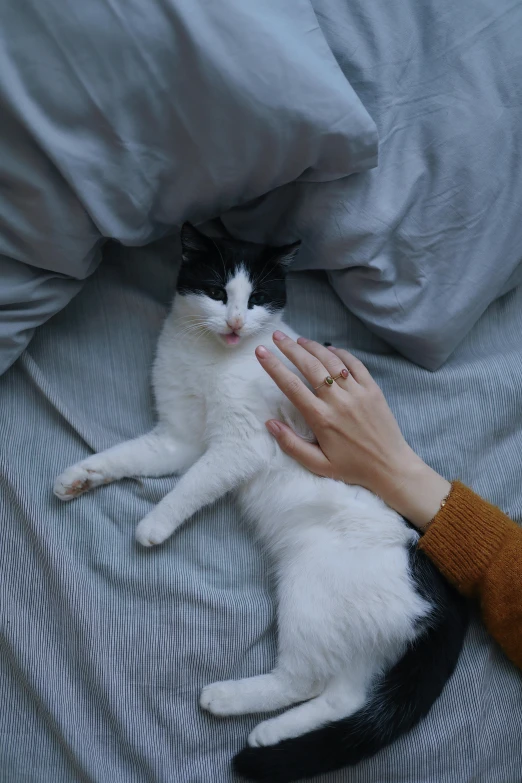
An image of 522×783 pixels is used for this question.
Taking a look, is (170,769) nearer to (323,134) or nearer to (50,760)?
(50,760)

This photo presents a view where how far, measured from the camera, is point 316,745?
101cm

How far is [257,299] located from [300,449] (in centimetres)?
34

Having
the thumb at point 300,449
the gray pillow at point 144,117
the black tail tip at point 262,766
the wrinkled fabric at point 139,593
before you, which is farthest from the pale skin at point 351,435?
the black tail tip at point 262,766

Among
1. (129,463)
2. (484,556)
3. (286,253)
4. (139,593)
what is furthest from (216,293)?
(484,556)

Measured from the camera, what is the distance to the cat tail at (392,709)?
3.27 feet

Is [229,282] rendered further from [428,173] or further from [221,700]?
[221,700]

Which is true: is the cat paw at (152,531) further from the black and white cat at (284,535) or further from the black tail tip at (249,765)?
the black tail tip at (249,765)

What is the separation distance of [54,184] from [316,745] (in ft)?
3.67

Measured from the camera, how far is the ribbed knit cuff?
1051mm

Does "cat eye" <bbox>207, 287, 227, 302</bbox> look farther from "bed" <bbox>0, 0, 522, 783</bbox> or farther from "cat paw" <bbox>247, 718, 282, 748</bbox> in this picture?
"cat paw" <bbox>247, 718, 282, 748</bbox>

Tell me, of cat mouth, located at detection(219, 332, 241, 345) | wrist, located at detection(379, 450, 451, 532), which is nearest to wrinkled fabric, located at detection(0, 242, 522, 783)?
wrist, located at detection(379, 450, 451, 532)

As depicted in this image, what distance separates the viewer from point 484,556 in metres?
1.04

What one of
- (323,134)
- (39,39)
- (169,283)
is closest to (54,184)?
(39,39)

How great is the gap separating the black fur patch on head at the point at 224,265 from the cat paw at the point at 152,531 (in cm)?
48
